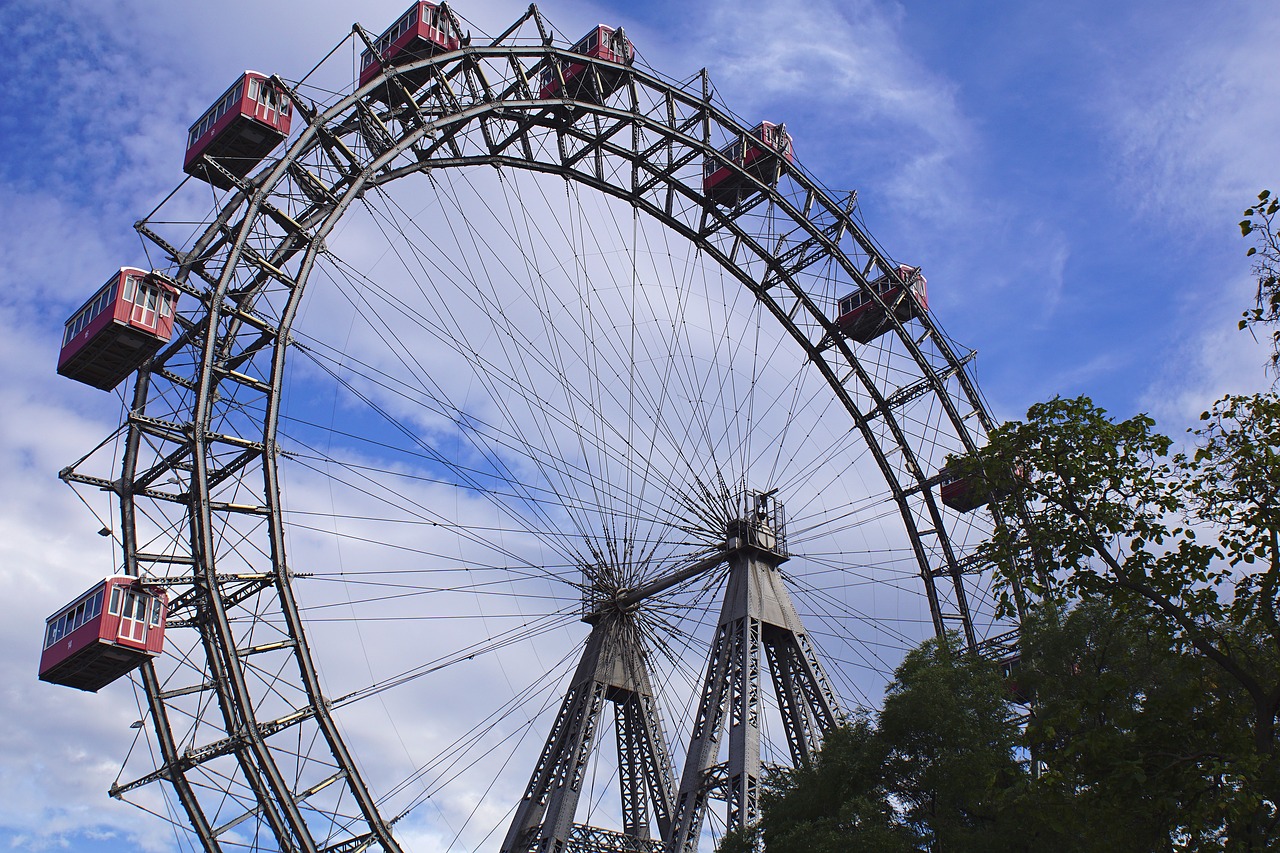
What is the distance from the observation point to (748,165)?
3656 centimetres

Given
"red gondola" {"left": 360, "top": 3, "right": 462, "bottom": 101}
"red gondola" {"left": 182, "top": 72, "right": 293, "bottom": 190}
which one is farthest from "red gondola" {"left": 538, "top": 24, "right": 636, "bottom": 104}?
"red gondola" {"left": 182, "top": 72, "right": 293, "bottom": 190}

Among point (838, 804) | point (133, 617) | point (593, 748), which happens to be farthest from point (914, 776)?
point (133, 617)

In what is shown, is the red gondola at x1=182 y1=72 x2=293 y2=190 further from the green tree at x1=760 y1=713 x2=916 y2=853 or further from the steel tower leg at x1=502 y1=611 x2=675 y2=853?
the green tree at x1=760 y1=713 x2=916 y2=853

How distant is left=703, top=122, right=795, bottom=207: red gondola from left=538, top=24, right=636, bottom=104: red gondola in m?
4.01

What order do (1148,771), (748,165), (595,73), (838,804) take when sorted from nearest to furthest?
(1148,771) < (838,804) < (595,73) < (748,165)

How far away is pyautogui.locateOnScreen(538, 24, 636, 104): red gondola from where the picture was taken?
104 ft

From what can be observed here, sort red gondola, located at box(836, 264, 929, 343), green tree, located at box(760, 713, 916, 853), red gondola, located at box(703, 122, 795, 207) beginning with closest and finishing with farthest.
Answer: green tree, located at box(760, 713, 916, 853) → red gondola, located at box(703, 122, 795, 207) → red gondola, located at box(836, 264, 929, 343)

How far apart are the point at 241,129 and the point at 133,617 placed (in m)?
10.9

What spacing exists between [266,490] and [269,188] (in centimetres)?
669

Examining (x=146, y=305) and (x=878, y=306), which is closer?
(x=146, y=305)

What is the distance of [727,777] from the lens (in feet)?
87.0

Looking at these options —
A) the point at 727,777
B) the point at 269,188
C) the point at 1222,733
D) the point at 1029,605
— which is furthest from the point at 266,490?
the point at 1222,733

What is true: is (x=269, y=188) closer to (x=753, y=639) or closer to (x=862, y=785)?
(x=753, y=639)

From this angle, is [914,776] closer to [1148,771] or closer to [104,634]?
[1148,771]
